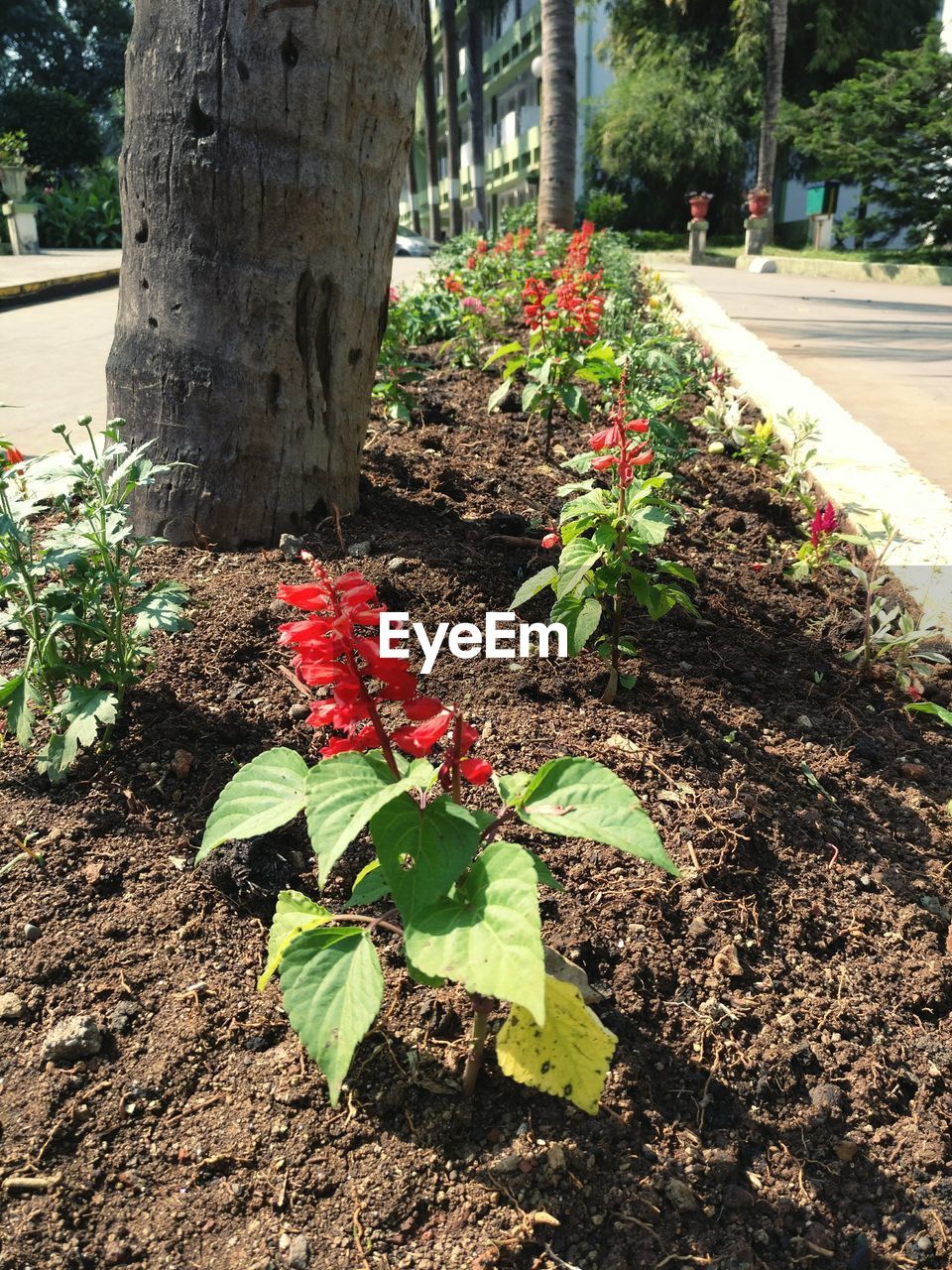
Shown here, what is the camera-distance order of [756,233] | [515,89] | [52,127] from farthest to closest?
[515,89], [52,127], [756,233]

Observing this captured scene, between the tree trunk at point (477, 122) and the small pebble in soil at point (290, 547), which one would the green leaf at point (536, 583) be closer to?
the small pebble in soil at point (290, 547)

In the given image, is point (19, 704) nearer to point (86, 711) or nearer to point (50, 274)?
point (86, 711)

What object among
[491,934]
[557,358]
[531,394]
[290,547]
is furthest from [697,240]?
[491,934]

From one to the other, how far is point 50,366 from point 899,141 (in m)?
17.2

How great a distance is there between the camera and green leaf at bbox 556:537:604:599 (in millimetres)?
2033

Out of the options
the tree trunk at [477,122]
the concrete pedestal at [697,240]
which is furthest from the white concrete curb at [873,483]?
the tree trunk at [477,122]

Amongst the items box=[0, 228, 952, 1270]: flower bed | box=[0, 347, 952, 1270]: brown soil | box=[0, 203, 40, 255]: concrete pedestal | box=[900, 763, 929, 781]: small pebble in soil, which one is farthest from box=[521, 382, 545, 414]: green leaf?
box=[0, 203, 40, 255]: concrete pedestal

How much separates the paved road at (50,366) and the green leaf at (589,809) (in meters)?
2.27

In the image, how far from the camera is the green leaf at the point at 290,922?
137 centimetres

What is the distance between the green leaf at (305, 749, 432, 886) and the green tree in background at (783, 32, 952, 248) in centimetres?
1966

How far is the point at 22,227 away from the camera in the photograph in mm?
17406

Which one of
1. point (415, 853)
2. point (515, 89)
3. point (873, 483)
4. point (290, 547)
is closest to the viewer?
point (415, 853)

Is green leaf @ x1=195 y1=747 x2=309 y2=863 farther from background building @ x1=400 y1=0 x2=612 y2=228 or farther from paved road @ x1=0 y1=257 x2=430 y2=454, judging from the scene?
background building @ x1=400 y1=0 x2=612 y2=228

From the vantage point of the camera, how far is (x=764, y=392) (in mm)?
5086
